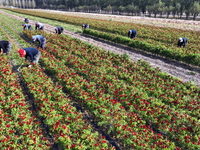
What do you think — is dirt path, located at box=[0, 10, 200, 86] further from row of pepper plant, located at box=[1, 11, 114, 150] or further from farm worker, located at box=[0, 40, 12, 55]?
farm worker, located at box=[0, 40, 12, 55]

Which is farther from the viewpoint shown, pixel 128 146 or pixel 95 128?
pixel 95 128

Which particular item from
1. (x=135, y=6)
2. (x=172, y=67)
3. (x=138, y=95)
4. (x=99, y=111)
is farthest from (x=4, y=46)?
(x=135, y=6)

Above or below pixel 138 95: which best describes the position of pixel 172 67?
above

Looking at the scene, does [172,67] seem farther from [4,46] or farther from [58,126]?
[4,46]

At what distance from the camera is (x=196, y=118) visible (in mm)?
7883

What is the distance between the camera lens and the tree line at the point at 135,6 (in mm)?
78062

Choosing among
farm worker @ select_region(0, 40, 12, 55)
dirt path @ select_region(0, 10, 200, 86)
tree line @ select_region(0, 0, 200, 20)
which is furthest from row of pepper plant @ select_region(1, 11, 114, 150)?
tree line @ select_region(0, 0, 200, 20)

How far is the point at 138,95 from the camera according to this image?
30.7 ft

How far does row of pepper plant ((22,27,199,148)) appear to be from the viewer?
7.25 meters

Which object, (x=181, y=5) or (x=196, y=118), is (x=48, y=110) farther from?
(x=181, y=5)

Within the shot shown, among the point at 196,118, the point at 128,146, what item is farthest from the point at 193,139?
the point at 128,146

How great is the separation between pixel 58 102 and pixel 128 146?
398 cm

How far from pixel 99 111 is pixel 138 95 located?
2758 mm

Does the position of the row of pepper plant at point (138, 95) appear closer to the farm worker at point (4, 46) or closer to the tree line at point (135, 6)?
the farm worker at point (4, 46)
